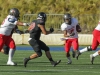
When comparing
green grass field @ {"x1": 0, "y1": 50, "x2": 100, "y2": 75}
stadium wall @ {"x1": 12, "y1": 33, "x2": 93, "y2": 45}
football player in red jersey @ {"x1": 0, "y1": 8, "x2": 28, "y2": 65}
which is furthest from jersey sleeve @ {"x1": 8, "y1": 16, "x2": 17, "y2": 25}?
stadium wall @ {"x1": 12, "y1": 33, "x2": 93, "y2": 45}

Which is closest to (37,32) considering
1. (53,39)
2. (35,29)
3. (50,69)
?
(35,29)

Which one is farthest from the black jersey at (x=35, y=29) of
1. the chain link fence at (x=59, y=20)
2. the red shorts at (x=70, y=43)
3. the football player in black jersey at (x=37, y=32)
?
the chain link fence at (x=59, y=20)

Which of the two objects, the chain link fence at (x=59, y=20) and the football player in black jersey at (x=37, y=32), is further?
the chain link fence at (x=59, y=20)

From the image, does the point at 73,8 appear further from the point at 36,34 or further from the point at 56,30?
the point at 36,34

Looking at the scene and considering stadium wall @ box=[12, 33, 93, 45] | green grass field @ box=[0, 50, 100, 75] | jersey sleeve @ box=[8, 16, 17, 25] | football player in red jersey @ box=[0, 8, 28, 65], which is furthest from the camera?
stadium wall @ box=[12, 33, 93, 45]

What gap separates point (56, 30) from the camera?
24531 millimetres

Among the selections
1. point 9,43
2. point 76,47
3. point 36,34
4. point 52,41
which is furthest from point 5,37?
point 52,41

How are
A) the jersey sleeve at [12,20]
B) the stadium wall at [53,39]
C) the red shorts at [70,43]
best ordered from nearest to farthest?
the jersey sleeve at [12,20] < the red shorts at [70,43] < the stadium wall at [53,39]

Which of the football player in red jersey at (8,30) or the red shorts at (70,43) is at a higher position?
the football player in red jersey at (8,30)

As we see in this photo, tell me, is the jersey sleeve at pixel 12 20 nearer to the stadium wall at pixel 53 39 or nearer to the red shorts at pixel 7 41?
the red shorts at pixel 7 41

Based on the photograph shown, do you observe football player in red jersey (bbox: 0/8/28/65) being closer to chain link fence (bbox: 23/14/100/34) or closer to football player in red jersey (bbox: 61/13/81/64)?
football player in red jersey (bbox: 61/13/81/64)

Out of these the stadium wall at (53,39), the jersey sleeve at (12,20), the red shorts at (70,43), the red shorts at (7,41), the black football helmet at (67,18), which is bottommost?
the stadium wall at (53,39)

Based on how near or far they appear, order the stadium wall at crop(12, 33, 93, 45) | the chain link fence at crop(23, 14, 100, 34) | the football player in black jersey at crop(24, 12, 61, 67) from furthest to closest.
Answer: the chain link fence at crop(23, 14, 100, 34) < the stadium wall at crop(12, 33, 93, 45) < the football player in black jersey at crop(24, 12, 61, 67)

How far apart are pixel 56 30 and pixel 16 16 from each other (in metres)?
12.0
